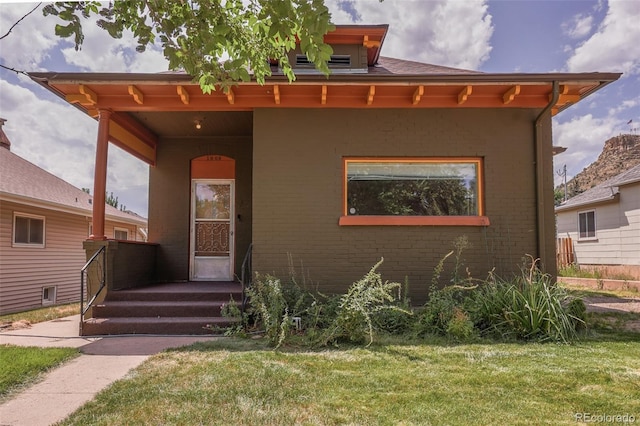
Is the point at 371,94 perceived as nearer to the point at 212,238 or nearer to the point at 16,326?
the point at 212,238

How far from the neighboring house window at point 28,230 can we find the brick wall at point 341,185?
7995mm

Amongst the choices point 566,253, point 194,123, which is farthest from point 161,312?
point 566,253

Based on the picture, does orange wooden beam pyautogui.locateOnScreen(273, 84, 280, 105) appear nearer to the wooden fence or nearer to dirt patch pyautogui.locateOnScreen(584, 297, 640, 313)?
dirt patch pyautogui.locateOnScreen(584, 297, 640, 313)

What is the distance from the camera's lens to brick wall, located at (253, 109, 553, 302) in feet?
18.7

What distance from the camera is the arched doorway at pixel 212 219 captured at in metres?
7.74

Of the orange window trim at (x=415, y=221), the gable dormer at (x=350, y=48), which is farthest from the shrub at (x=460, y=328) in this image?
the gable dormer at (x=350, y=48)

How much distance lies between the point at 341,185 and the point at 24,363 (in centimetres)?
424

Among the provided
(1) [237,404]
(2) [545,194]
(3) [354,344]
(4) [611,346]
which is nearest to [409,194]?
(2) [545,194]

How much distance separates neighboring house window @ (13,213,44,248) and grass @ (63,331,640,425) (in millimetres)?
8558

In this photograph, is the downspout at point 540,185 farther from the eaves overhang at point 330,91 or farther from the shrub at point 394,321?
the shrub at point 394,321

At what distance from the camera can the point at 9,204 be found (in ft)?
31.3

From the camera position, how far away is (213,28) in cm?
273

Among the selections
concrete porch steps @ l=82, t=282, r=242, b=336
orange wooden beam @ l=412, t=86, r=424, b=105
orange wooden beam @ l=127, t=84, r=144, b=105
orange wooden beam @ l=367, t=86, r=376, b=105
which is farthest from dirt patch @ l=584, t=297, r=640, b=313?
orange wooden beam @ l=127, t=84, r=144, b=105

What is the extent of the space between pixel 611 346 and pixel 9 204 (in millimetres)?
12193
